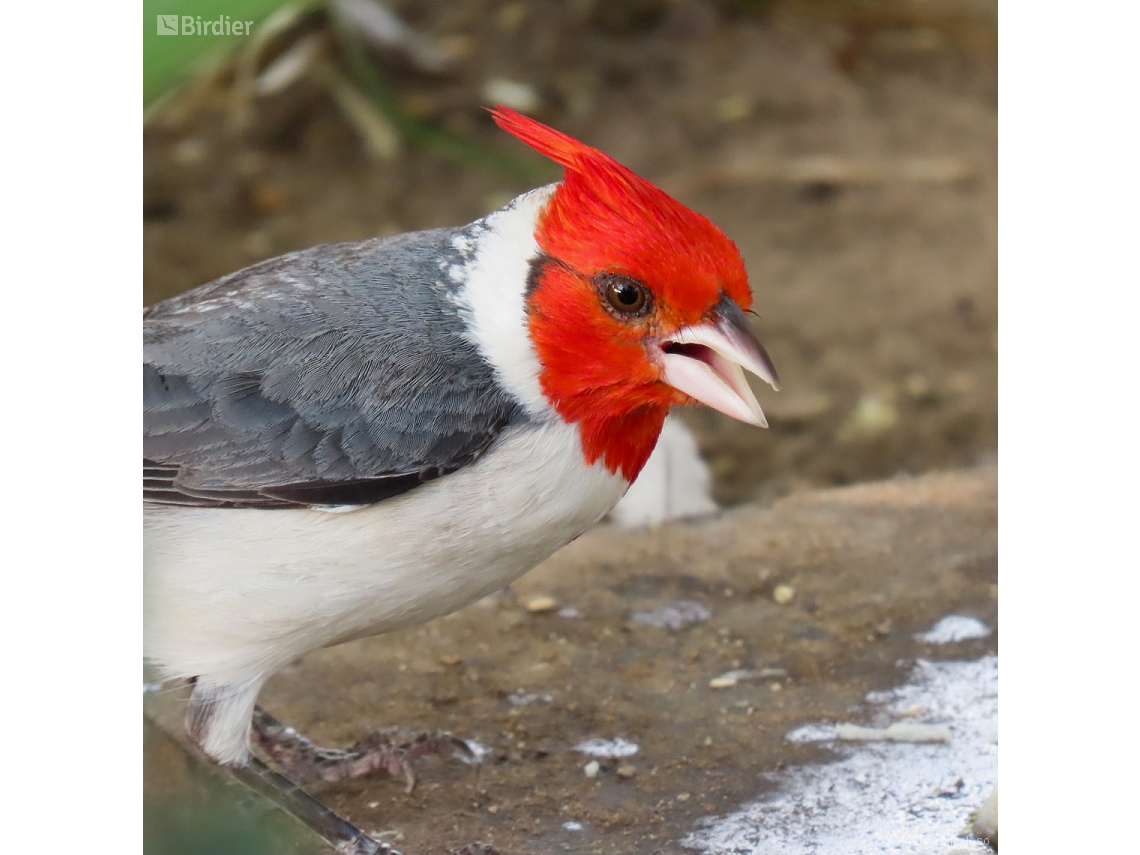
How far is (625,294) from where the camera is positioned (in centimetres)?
241

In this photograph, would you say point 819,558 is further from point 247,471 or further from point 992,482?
point 247,471

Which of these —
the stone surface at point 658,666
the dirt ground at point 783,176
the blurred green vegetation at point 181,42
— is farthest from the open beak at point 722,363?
the dirt ground at point 783,176

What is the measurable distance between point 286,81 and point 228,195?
49cm

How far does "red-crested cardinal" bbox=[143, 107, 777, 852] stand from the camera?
2.41 metres

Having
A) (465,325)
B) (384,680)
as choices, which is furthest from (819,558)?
(465,325)

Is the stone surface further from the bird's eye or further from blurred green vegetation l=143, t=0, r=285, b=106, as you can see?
blurred green vegetation l=143, t=0, r=285, b=106

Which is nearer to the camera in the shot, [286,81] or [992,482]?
[286,81]

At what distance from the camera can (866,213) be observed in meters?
5.44

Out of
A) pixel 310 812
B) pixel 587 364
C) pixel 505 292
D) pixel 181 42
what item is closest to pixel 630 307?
pixel 587 364

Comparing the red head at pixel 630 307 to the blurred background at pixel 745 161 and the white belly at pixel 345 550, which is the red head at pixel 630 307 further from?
the blurred background at pixel 745 161

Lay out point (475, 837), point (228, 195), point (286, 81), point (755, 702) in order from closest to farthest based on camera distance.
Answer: point (475, 837)
point (755, 702)
point (286, 81)
point (228, 195)

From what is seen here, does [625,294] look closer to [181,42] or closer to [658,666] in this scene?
[181,42]

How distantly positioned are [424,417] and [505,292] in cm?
28

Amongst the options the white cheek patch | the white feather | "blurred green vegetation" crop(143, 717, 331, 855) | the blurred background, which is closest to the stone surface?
"blurred green vegetation" crop(143, 717, 331, 855)
